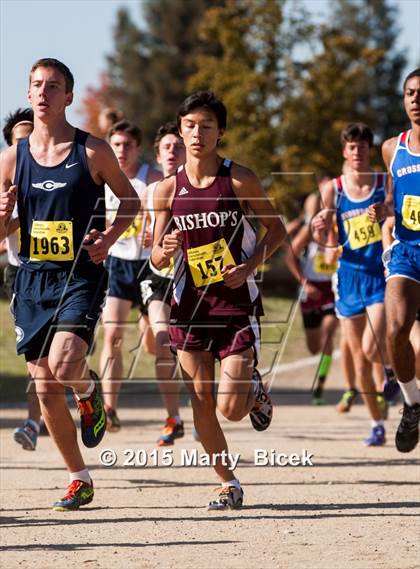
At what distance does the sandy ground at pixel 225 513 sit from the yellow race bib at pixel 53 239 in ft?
4.97

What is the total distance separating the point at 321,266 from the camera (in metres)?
15.1

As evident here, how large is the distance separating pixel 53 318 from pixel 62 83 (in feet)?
4.49

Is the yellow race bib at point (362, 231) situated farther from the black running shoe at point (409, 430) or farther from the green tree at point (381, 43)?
the green tree at point (381, 43)

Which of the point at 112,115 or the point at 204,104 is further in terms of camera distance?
the point at 112,115

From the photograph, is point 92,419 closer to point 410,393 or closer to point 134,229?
point 410,393

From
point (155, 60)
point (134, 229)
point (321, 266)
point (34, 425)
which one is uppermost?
point (155, 60)

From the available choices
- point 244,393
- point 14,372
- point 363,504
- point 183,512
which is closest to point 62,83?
point 244,393

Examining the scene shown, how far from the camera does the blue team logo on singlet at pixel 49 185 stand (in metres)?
7.57

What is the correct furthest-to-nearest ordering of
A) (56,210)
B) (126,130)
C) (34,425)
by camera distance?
(126,130) < (34,425) < (56,210)

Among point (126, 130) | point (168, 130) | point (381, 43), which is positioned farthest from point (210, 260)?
point (381, 43)

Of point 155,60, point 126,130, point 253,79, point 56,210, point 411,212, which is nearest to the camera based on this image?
point 56,210

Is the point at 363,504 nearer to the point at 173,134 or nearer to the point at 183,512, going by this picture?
the point at 183,512

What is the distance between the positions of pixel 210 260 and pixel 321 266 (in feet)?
24.6

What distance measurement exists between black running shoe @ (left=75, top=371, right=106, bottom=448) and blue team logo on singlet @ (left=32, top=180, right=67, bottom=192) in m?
1.16
